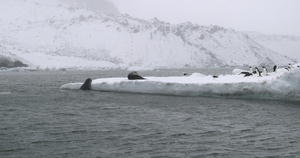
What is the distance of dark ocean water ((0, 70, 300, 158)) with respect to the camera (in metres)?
10.2

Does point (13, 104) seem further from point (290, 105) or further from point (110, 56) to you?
point (110, 56)

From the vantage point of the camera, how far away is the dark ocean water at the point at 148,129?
33.6 feet

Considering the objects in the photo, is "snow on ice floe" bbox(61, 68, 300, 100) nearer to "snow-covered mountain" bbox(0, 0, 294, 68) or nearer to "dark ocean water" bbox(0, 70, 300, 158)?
"dark ocean water" bbox(0, 70, 300, 158)

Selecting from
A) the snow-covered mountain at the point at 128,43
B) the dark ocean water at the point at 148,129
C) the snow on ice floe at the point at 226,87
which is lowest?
the dark ocean water at the point at 148,129

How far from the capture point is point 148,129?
43.3ft

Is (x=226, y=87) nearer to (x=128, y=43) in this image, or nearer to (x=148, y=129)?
(x=148, y=129)

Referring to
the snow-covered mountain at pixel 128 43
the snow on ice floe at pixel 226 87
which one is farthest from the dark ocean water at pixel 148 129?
the snow-covered mountain at pixel 128 43

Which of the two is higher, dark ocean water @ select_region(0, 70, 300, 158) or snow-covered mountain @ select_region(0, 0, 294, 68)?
snow-covered mountain @ select_region(0, 0, 294, 68)

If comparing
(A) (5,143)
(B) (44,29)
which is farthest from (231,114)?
(B) (44,29)

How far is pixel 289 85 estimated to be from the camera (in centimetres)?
2186

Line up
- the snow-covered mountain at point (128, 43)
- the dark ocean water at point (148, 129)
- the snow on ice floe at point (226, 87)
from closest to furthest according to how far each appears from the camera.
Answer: the dark ocean water at point (148, 129) < the snow on ice floe at point (226, 87) < the snow-covered mountain at point (128, 43)

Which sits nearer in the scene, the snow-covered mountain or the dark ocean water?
the dark ocean water

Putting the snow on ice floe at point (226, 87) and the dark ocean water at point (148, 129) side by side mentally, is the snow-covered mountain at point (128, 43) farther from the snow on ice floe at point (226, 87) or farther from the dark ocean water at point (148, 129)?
the dark ocean water at point (148, 129)

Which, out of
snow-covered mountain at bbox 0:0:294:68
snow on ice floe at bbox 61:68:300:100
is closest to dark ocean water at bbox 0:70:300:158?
snow on ice floe at bbox 61:68:300:100
